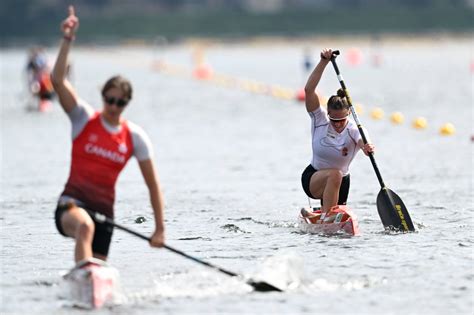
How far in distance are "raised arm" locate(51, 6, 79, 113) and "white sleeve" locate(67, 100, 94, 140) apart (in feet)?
0.14

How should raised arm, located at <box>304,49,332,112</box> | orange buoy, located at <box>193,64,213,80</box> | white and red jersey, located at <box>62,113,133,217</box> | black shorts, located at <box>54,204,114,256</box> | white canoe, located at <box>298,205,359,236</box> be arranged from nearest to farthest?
white and red jersey, located at <box>62,113,133,217</box>
black shorts, located at <box>54,204,114,256</box>
raised arm, located at <box>304,49,332,112</box>
white canoe, located at <box>298,205,359,236</box>
orange buoy, located at <box>193,64,213,80</box>

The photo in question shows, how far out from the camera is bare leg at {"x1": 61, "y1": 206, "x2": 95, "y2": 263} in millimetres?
9828

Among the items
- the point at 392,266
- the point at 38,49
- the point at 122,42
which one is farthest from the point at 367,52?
the point at 392,266

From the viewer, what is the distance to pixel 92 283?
9.93 m

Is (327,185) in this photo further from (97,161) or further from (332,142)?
(97,161)

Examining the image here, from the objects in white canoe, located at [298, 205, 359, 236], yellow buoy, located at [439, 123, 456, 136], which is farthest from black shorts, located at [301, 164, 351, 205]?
yellow buoy, located at [439, 123, 456, 136]

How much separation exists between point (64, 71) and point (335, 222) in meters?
4.40

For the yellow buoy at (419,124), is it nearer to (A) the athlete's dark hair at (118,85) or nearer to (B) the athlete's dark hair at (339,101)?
(B) the athlete's dark hair at (339,101)

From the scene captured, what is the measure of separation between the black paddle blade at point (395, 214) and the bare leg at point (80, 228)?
177 inches

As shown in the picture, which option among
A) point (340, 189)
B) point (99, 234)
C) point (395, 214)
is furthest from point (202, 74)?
point (99, 234)

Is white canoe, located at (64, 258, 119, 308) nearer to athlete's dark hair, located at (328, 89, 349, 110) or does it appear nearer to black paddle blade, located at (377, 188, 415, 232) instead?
athlete's dark hair, located at (328, 89, 349, 110)

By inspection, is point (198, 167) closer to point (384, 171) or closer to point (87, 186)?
point (384, 171)

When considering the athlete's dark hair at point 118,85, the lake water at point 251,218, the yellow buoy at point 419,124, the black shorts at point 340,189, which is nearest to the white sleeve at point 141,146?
the athlete's dark hair at point 118,85

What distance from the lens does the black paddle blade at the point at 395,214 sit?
1358cm
